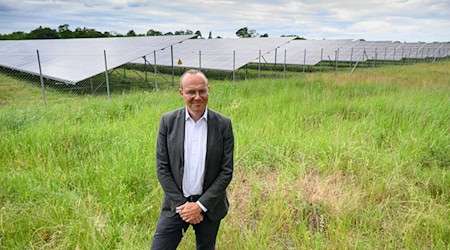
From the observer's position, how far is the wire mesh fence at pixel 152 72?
11.1 meters

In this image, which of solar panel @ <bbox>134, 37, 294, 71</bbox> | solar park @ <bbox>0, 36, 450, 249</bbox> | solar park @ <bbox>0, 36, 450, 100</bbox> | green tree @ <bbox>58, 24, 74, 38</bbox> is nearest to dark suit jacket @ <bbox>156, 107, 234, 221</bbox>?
solar park @ <bbox>0, 36, 450, 249</bbox>

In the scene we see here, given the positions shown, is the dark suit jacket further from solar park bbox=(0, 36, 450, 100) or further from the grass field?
solar park bbox=(0, 36, 450, 100)

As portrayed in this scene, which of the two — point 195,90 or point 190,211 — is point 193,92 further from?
point 190,211

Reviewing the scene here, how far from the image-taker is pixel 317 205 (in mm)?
2965

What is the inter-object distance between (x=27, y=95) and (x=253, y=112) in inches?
336

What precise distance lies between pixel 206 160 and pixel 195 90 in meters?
0.42

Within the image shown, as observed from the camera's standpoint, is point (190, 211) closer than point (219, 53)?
Yes

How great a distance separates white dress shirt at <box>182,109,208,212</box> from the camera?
1.82 m

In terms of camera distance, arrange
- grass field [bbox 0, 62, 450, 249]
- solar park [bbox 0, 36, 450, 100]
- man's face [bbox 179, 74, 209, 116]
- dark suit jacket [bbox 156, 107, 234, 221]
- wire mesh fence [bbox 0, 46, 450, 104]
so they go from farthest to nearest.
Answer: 1. solar park [bbox 0, 36, 450, 100]
2. wire mesh fence [bbox 0, 46, 450, 104]
3. grass field [bbox 0, 62, 450, 249]
4. dark suit jacket [bbox 156, 107, 234, 221]
5. man's face [bbox 179, 74, 209, 116]

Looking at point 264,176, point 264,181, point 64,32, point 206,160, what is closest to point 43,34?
point 64,32

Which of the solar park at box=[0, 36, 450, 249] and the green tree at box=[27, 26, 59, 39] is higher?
the green tree at box=[27, 26, 59, 39]

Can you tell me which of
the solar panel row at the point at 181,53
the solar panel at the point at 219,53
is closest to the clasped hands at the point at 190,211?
the solar panel row at the point at 181,53

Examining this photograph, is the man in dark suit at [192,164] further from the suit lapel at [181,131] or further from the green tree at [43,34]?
the green tree at [43,34]

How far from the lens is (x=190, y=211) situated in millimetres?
1771
